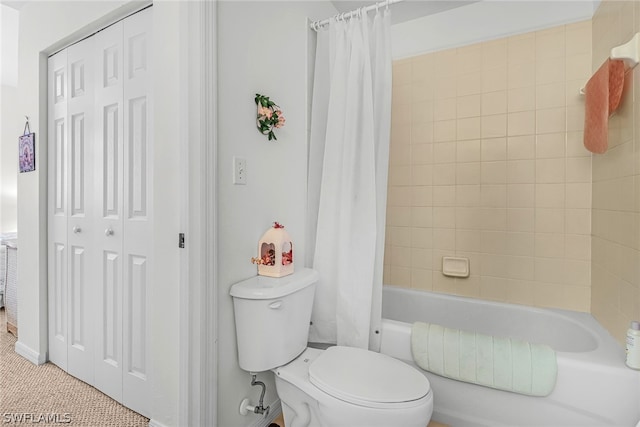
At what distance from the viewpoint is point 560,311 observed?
6.07 feet

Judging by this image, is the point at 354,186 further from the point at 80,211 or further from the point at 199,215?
the point at 80,211

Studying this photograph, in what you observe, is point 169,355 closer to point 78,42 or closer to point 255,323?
point 255,323

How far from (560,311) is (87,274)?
259 cm

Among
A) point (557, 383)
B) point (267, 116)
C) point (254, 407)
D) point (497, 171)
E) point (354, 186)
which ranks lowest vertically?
point (254, 407)

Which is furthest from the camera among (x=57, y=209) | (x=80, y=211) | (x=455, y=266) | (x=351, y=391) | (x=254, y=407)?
(x=455, y=266)

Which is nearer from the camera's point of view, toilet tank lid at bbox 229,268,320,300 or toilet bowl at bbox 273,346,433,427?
toilet bowl at bbox 273,346,433,427

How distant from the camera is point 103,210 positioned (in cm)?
173

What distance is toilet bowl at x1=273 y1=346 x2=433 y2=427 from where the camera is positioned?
1.13 m

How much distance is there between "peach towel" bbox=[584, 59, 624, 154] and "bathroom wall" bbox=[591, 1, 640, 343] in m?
0.04

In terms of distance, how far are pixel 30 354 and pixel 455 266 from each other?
2.74 m

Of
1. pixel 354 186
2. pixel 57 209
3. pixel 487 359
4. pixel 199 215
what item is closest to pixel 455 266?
pixel 487 359

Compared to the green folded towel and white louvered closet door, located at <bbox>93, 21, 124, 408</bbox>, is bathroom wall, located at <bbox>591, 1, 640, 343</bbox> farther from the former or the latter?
white louvered closet door, located at <bbox>93, 21, 124, 408</bbox>

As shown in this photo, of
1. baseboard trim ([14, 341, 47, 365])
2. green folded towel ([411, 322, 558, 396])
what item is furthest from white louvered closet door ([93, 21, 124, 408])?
green folded towel ([411, 322, 558, 396])

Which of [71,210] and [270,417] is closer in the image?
[270,417]
